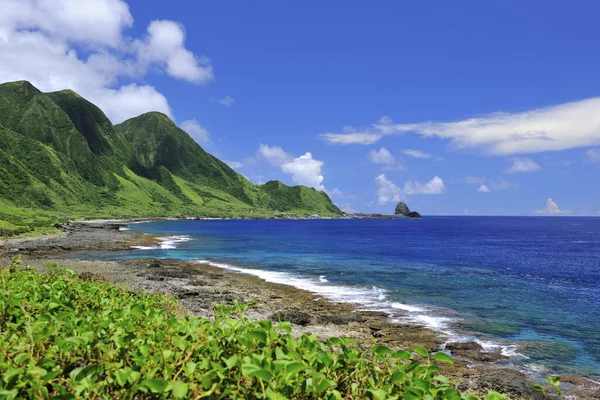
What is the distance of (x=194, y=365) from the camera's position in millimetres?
3021

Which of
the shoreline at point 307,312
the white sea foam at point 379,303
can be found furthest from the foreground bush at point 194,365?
the white sea foam at point 379,303

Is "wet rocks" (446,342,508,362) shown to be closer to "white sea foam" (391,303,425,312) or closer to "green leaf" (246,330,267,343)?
"white sea foam" (391,303,425,312)

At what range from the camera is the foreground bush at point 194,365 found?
2.95 m

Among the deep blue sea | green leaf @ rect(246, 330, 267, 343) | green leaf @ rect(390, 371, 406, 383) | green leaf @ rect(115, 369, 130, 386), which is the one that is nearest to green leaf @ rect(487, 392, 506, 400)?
green leaf @ rect(390, 371, 406, 383)

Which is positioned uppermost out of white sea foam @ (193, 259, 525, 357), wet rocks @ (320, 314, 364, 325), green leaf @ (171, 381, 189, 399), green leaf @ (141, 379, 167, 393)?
green leaf @ (171, 381, 189, 399)

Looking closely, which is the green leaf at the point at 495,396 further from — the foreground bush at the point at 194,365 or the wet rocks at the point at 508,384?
the wet rocks at the point at 508,384

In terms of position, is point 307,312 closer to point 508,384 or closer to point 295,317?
point 295,317

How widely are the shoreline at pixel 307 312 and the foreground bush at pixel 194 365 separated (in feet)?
3.02

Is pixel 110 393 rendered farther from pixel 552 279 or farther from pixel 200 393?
pixel 552 279

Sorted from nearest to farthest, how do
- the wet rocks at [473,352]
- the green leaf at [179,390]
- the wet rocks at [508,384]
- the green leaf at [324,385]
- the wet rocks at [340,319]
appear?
1. the green leaf at [179,390]
2. the green leaf at [324,385]
3. the wet rocks at [508,384]
4. the wet rocks at [473,352]
5. the wet rocks at [340,319]

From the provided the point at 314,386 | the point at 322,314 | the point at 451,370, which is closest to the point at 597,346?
the point at 451,370

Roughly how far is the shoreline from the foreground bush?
3.02ft

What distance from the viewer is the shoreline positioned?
1868 centimetres

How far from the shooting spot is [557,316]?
33.7 meters
